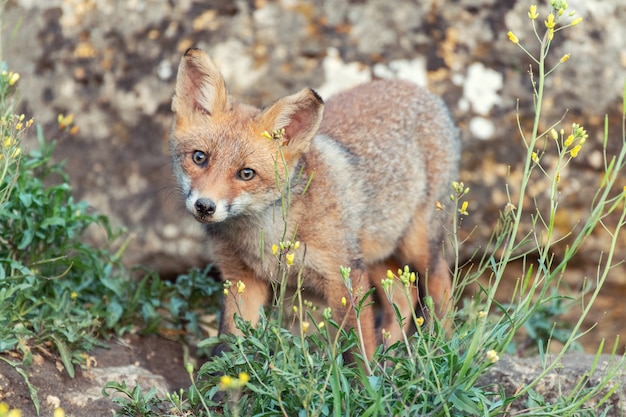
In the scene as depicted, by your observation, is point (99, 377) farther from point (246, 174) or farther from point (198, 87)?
point (198, 87)

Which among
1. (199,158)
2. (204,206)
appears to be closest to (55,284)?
(199,158)

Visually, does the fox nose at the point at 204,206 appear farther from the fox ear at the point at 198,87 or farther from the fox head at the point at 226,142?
the fox ear at the point at 198,87

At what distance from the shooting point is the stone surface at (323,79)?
23.4 ft

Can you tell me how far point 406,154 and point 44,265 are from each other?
2685 millimetres

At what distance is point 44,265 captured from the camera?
16.7 ft

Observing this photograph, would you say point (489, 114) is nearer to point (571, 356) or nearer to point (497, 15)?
point (497, 15)

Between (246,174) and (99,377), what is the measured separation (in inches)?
57.0

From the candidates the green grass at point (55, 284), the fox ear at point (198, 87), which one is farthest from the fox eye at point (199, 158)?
the green grass at point (55, 284)

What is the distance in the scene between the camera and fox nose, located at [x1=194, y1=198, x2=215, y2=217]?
423 cm

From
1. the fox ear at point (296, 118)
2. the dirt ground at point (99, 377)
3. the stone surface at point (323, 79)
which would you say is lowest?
the dirt ground at point (99, 377)

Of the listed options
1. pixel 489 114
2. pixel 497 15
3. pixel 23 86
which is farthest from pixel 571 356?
pixel 23 86

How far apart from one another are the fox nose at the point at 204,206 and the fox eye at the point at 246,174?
1.08 feet

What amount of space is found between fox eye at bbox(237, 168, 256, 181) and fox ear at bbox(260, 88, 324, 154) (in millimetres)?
271

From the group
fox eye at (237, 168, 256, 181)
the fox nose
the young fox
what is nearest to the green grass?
the young fox
